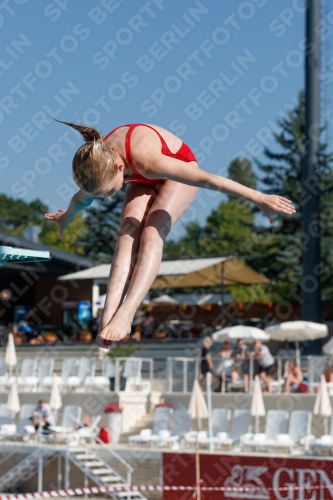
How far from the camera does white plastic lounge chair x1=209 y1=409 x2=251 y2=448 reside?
13964mm

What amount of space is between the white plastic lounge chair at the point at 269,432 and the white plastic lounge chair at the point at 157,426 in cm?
171

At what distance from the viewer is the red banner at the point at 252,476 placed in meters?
12.5

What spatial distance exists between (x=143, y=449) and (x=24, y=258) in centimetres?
1075

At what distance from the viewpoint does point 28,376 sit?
18516mm

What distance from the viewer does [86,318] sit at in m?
26.6

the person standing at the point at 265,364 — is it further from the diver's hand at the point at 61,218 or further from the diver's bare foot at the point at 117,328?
the diver's bare foot at the point at 117,328

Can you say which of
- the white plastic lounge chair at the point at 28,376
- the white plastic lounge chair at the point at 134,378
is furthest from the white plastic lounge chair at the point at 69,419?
the white plastic lounge chair at the point at 28,376

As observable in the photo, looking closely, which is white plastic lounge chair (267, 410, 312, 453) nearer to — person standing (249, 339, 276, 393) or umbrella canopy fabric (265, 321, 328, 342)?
person standing (249, 339, 276, 393)

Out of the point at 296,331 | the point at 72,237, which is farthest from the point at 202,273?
the point at 72,237

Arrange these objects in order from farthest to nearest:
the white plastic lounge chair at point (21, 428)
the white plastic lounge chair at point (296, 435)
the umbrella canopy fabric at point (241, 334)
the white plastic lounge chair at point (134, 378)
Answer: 1. the white plastic lounge chair at point (134, 378)
2. the umbrella canopy fabric at point (241, 334)
3. the white plastic lounge chair at point (21, 428)
4. the white plastic lounge chair at point (296, 435)

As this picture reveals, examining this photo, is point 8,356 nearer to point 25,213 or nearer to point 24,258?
point 24,258

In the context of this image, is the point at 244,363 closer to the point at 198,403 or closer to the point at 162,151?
the point at 198,403

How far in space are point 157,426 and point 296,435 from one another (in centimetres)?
270

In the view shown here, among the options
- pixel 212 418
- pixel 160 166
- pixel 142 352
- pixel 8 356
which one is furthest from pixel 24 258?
pixel 142 352
